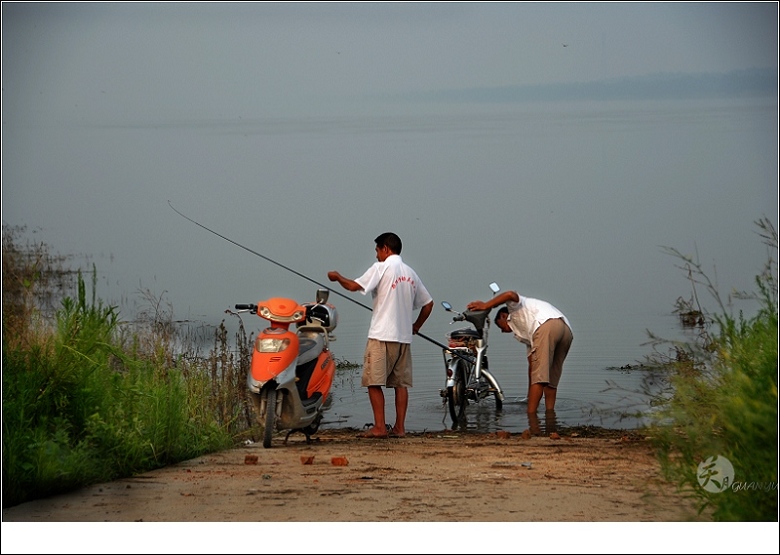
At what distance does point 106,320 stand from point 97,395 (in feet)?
1.27

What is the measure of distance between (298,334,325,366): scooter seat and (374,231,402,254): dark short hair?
0.70 m

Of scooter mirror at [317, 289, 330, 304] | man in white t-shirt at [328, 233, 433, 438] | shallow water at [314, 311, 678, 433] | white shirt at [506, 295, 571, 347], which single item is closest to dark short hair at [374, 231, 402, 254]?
man in white t-shirt at [328, 233, 433, 438]

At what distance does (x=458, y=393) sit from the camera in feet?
27.5

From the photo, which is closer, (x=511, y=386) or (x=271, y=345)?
(x=271, y=345)

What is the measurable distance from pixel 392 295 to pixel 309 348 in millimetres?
643

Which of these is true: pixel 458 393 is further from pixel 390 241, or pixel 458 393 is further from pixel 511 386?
pixel 511 386

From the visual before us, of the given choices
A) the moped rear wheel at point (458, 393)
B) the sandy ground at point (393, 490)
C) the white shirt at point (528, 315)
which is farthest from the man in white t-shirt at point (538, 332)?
the sandy ground at point (393, 490)

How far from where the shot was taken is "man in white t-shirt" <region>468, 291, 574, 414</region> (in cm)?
774

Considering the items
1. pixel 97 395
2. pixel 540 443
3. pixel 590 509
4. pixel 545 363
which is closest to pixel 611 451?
pixel 540 443

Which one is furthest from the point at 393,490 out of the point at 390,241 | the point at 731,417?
the point at 390,241

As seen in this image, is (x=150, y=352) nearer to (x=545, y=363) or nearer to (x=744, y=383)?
(x=545, y=363)

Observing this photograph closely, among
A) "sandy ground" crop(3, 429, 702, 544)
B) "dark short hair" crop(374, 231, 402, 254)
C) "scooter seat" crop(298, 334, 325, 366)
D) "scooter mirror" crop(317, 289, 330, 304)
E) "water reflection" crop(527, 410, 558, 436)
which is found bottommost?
"sandy ground" crop(3, 429, 702, 544)

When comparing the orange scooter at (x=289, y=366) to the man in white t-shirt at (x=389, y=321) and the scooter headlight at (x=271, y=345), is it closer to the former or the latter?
the scooter headlight at (x=271, y=345)

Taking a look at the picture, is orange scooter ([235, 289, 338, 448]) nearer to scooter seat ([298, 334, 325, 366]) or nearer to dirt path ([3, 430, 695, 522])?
scooter seat ([298, 334, 325, 366])
